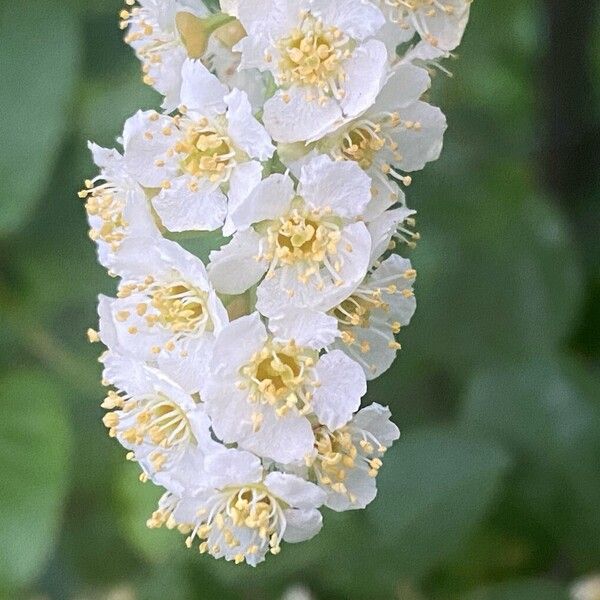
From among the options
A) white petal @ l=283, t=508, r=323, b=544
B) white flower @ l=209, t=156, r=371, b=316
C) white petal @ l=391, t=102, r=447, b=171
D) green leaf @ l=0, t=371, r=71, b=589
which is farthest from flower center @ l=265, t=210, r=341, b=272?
green leaf @ l=0, t=371, r=71, b=589

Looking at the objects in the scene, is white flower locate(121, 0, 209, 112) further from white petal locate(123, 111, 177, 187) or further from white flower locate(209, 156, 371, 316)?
white flower locate(209, 156, 371, 316)

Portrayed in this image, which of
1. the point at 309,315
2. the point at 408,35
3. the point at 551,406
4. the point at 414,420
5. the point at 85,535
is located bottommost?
the point at 85,535

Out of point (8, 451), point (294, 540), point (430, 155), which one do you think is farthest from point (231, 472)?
point (8, 451)

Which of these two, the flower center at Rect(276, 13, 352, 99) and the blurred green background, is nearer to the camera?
the flower center at Rect(276, 13, 352, 99)

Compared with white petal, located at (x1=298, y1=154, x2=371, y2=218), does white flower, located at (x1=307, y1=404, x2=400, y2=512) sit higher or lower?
lower

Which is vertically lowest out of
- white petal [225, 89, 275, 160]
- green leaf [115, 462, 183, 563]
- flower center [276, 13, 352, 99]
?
green leaf [115, 462, 183, 563]

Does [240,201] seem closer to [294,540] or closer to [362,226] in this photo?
[362,226]

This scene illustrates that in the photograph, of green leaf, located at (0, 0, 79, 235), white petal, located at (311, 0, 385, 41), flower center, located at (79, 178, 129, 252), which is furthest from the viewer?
green leaf, located at (0, 0, 79, 235)

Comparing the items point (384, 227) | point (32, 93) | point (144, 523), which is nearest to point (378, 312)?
point (384, 227)
